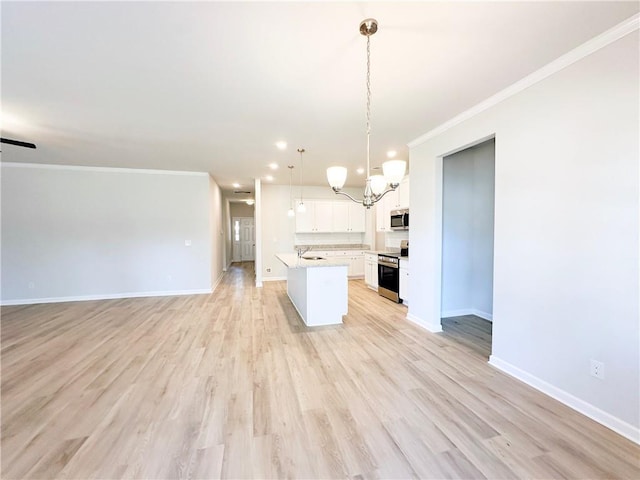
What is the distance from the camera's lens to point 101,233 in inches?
212

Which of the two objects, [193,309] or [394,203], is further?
[394,203]

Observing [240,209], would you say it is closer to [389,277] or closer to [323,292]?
[389,277]

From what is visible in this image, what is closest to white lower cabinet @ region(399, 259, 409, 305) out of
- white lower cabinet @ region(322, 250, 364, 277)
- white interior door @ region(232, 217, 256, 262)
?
white lower cabinet @ region(322, 250, 364, 277)

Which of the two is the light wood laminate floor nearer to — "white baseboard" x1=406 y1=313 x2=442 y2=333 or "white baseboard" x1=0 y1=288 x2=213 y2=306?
"white baseboard" x1=406 y1=313 x2=442 y2=333

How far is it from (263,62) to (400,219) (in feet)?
13.3

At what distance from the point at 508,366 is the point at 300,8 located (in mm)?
3299

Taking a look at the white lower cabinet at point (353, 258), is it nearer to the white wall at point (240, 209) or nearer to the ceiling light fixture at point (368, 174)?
the ceiling light fixture at point (368, 174)

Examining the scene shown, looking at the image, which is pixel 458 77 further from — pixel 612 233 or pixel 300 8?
pixel 612 233

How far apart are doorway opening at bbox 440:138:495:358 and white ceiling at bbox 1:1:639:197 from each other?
3.71 feet

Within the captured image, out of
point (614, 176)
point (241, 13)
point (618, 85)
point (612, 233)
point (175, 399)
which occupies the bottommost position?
point (175, 399)

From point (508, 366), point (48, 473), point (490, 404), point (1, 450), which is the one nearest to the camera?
point (48, 473)

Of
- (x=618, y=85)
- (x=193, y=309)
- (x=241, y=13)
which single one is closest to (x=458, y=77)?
(x=618, y=85)

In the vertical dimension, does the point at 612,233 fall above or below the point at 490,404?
above

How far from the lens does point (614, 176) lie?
1.78 meters
